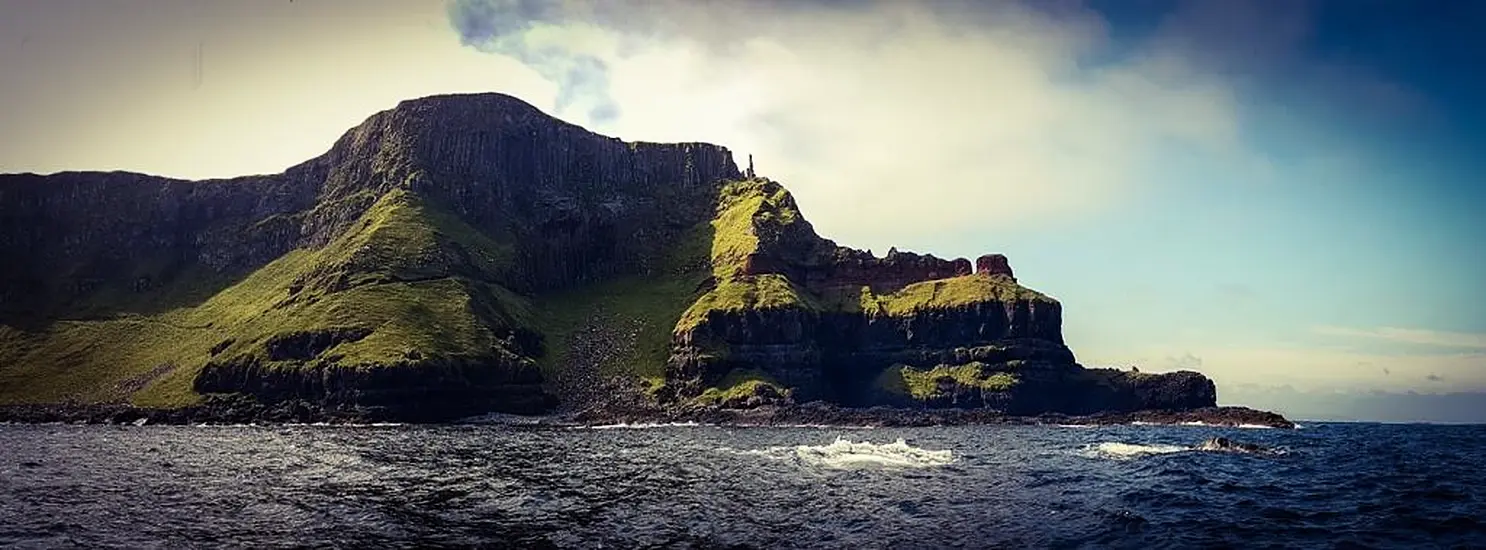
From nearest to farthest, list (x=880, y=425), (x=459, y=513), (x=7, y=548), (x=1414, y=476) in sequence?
(x=7, y=548) → (x=459, y=513) → (x=1414, y=476) → (x=880, y=425)

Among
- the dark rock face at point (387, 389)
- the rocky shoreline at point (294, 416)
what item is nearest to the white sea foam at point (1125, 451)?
the rocky shoreline at point (294, 416)

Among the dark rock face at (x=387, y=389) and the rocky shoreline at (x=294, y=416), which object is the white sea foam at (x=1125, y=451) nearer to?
the rocky shoreline at (x=294, y=416)

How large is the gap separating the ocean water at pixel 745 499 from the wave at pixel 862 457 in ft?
1.44

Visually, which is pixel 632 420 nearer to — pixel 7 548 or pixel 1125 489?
pixel 1125 489

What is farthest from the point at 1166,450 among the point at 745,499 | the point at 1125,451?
the point at 745,499

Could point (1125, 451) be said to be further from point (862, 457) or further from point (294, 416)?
point (294, 416)

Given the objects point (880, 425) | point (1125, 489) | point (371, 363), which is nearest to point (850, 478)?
point (1125, 489)

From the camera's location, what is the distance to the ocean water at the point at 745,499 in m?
39.9

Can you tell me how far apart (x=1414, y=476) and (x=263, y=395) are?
203 m

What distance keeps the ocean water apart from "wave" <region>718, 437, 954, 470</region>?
1.44 feet

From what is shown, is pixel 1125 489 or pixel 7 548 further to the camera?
pixel 1125 489

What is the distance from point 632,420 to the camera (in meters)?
194

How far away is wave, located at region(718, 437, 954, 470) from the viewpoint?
247ft

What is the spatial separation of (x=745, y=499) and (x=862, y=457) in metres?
30.0
